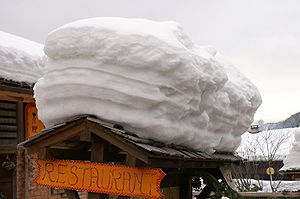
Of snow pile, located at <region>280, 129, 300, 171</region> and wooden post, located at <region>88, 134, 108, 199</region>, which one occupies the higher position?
snow pile, located at <region>280, 129, 300, 171</region>

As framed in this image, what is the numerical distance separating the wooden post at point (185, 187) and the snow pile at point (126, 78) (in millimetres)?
1135

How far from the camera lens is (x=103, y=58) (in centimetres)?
396

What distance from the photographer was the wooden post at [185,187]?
18.2ft

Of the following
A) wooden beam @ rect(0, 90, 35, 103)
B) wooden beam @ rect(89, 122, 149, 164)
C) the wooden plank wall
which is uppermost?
wooden beam @ rect(0, 90, 35, 103)

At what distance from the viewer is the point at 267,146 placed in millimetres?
27547

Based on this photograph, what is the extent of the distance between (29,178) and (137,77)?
6798 millimetres

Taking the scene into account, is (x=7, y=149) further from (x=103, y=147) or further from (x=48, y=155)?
(x=103, y=147)

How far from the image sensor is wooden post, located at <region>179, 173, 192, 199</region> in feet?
18.2

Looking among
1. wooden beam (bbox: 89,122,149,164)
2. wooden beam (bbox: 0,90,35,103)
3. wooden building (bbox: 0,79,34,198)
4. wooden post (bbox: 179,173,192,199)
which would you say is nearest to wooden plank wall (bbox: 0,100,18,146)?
wooden building (bbox: 0,79,34,198)

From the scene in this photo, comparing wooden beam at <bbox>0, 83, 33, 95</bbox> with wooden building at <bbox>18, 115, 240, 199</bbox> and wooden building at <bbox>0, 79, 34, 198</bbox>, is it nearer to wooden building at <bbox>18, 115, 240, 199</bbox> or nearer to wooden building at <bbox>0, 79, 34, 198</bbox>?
wooden building at <bbox>0, 79, 34, 198</bbox>

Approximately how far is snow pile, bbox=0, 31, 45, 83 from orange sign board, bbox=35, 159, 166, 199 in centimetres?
484

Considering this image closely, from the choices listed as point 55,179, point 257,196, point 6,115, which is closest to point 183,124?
point 55,179

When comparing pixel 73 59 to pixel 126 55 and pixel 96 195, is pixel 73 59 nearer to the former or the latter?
pixel 126 55

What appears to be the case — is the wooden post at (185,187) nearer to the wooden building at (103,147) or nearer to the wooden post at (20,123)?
the wooden building at (103,147)
